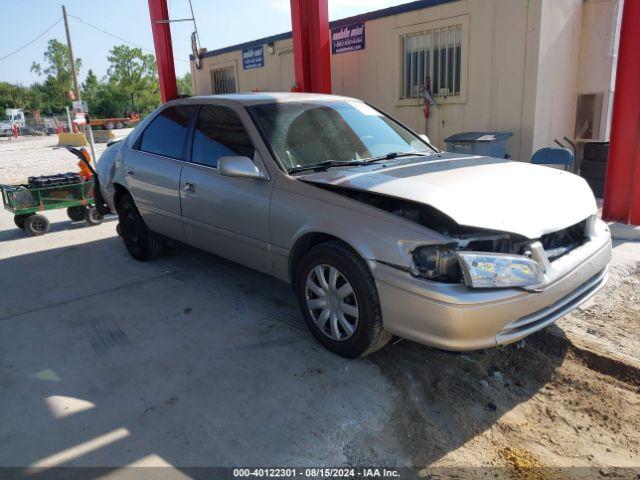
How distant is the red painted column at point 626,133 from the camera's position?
5625 millimetres

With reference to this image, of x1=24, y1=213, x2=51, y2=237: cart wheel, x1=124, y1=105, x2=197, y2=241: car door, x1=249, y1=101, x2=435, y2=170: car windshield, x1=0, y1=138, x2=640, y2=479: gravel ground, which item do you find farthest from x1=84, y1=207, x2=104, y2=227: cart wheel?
x1=0, y1=138, x2=640, y2=479: gravel ground

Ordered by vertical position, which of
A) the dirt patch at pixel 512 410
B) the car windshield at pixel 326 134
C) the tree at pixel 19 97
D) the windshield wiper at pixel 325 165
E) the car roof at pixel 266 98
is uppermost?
the tree at pixel 19 97

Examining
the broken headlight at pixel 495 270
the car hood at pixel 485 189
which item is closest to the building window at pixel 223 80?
the car hood at pixel 485 189

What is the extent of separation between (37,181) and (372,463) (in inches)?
266

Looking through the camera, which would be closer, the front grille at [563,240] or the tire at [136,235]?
the front grille at [563,240]

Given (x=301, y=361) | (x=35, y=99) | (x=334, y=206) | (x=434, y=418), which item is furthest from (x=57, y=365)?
(x=35, y=99)

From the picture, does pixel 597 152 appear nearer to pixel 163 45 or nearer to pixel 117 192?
pixel 117 192

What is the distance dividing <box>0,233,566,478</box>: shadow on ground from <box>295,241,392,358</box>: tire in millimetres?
157

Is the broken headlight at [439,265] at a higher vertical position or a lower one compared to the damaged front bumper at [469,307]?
higher

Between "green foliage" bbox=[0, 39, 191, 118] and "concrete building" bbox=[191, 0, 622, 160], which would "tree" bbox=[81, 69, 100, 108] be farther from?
"concrete building" bbox=[191, 0, 622, 160]

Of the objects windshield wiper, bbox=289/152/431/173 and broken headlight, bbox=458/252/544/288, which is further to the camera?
windshield wiper, bbox=289/152/431/173

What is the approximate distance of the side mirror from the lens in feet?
11.6

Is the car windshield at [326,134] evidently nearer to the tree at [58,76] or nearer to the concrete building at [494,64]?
the concrete building at [494,64]

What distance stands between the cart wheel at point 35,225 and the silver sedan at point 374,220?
357cm
